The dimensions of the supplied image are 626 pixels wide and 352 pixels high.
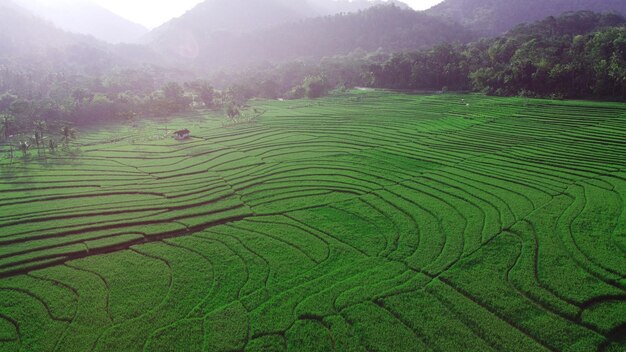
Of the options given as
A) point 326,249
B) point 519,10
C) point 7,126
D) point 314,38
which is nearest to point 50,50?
point 314,38

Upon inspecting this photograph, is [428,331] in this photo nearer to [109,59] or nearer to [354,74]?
[354,74]

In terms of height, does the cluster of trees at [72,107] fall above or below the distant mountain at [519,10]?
below

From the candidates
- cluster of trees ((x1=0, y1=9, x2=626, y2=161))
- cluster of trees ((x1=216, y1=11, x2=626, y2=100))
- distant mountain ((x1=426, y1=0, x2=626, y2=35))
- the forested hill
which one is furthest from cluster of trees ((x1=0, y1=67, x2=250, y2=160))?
distant mountain ((x1=426, y1=0, x2=626, y2=35))

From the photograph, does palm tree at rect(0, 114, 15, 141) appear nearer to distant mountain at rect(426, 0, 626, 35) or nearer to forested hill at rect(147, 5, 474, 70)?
forested hill at rect(147, 5, 474, 70)

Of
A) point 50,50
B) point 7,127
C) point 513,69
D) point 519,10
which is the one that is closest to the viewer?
point 7,127

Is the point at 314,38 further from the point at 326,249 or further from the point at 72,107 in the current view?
the point at 326,249

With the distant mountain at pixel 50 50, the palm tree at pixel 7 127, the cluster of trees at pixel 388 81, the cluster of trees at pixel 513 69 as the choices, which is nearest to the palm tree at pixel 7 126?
the palm tree at pixel 7 127

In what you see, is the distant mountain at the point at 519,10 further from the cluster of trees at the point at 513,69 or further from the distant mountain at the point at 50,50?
the distant mountain at the point at 50,50
